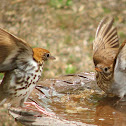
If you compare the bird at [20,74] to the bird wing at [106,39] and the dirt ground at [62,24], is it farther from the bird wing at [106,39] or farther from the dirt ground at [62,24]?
the dirt ground at [62,24]

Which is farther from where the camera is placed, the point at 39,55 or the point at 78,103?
the point at 78,103

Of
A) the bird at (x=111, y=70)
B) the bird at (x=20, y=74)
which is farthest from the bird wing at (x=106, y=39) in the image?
the bird at (x=20, y=74)

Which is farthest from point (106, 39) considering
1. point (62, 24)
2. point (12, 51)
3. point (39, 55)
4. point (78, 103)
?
point (62, 24)

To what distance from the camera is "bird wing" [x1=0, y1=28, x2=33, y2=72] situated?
288 centimetres

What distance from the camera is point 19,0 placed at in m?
10.2

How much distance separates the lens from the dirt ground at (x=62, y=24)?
25.0ft

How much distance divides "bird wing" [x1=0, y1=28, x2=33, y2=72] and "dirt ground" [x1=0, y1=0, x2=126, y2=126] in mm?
3853

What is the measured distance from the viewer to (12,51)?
3.04m

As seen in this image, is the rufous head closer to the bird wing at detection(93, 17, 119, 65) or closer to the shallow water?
the shallow water

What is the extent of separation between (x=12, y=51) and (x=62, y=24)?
6203mm

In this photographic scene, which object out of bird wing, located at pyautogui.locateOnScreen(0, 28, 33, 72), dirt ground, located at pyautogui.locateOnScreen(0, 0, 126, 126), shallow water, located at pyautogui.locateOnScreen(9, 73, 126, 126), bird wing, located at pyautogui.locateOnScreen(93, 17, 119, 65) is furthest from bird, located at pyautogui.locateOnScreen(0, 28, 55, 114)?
dirt ground, located at pyautogui.locateOnScreen(0, 0, 126, 126)

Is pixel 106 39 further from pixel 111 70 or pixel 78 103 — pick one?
pixel 78 103

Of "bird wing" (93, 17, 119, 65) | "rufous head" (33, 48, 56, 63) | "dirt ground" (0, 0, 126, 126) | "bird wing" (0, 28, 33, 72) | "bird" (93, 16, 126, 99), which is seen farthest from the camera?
"dirt ground" (0, 0, 126, 126)

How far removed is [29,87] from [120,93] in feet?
4.14
